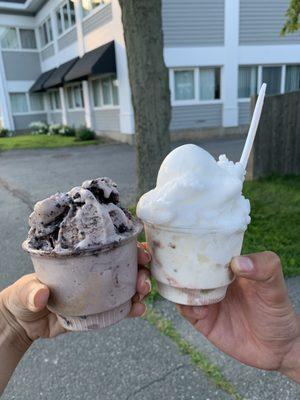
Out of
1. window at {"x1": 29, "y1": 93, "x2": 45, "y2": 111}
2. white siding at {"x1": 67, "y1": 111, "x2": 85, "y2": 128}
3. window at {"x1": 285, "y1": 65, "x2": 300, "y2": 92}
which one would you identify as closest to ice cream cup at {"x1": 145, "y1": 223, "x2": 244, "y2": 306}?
window at {"x1": 285, "y1": 65, "x2": 300, "y2": 92}

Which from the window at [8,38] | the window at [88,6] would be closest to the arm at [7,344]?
the window at [88,6]

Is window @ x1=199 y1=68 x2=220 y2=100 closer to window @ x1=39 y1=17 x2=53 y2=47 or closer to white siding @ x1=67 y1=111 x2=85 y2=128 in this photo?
white siding @ x1=67 y1=111 x2=85 y2=128

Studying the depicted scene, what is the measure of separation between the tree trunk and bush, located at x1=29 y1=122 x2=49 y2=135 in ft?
64.2

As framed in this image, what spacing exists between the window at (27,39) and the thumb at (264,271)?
2708cm

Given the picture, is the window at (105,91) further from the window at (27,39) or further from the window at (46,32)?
the window at (27,39)

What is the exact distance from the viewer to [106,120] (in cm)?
1786

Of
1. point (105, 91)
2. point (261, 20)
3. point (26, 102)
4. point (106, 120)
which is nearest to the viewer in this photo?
point (261, 20)

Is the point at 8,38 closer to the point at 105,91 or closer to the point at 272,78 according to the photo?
the point at 105,91

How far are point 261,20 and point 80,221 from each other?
16837 millimetres

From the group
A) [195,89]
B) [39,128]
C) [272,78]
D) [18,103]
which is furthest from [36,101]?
[272,78]

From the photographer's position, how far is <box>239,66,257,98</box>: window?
16422 millimetres

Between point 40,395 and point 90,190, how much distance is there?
195cm

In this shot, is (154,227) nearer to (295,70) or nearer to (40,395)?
(40,395)

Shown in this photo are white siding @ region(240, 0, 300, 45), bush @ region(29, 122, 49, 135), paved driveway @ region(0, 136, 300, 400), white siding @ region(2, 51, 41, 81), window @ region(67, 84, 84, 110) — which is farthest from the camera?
white siding @ region(2, 51, 41, 81)
